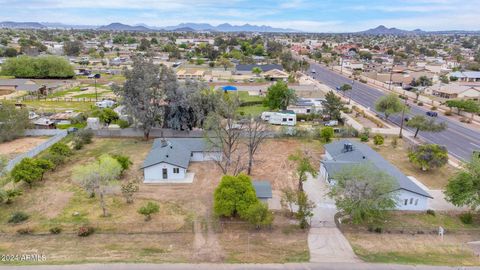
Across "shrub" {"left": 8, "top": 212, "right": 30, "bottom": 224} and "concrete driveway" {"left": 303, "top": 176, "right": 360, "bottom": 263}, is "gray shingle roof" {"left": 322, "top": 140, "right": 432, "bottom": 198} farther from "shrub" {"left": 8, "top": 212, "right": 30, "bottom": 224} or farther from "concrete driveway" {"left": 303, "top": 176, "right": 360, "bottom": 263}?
"shrub" {"left": 8, "top": 212, "right": 30, "bottom": 224}

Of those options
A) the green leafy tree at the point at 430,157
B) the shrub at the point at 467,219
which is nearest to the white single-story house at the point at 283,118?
the green leafy tree at the point at 430,157

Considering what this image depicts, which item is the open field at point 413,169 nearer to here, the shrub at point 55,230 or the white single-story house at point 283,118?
the white single-story house at point 283,118

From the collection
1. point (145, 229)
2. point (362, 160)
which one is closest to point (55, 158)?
point (145, 229)

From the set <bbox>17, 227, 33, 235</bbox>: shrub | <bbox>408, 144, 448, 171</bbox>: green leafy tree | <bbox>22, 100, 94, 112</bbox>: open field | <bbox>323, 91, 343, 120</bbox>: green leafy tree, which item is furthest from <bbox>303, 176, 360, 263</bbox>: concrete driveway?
<bbox>22, 100, 94, 112</bbox>: open field

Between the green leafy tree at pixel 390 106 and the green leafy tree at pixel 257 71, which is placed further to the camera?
the green leafy tree at pixel 257 71


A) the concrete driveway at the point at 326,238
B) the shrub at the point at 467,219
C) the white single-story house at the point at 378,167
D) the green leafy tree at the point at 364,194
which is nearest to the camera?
the concrete driveway at the point at 326,238

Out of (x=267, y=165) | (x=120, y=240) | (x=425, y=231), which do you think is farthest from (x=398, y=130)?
(x=120, y=240)

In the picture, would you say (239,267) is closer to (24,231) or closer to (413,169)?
(24,231)
